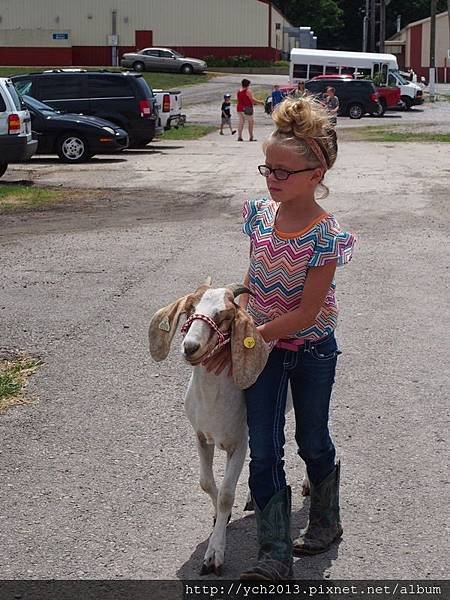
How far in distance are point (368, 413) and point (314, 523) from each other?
1.88 meters

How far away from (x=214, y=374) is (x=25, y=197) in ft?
45.5

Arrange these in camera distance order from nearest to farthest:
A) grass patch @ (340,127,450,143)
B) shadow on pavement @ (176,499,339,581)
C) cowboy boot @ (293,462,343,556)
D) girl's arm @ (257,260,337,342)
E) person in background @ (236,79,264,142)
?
girl's arm @ (257,260,337,342), shadow on pavement @ (176,499,339,581), cowboy boot @ (293,462,343,556), person in background @ (236,79,264,142), grass patch @ (340,127,450,143)

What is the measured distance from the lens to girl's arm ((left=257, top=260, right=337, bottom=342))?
4.04 m

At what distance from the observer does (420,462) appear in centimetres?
551

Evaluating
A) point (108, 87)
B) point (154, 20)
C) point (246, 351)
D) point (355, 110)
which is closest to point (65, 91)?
point (108, 87)

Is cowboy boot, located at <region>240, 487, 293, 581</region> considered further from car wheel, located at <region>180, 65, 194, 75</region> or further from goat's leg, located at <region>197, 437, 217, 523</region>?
car wheel, located at <region>180, 65, 194, 75</region>

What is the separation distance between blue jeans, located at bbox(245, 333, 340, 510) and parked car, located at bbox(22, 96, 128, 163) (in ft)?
65.4

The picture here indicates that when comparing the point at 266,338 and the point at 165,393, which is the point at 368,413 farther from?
the point at 266,338

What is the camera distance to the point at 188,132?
1375 inches

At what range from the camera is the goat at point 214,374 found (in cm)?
392

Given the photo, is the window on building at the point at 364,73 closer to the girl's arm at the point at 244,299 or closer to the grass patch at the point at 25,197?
the grass patch at the point at 25,197

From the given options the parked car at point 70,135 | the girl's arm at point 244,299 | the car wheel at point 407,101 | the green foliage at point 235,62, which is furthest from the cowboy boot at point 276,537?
the green foliage at point 235,62

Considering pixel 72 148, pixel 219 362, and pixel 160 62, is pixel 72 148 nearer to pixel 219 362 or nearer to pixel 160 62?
pixel 219 362

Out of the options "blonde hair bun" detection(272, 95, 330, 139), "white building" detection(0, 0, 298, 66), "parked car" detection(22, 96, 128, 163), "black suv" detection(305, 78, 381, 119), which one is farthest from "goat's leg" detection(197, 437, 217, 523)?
"white building" detection(0, 0, 298, 66)
